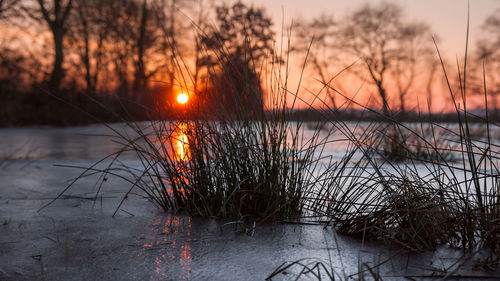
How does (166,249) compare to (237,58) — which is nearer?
(166,249)

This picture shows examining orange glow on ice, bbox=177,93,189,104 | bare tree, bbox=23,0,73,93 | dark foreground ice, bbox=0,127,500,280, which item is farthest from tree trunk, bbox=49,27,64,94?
orange glow on ice, bbox=177,93,189,104

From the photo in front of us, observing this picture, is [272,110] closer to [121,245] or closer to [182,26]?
[121,245]

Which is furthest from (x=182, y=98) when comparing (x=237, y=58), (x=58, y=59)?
(x=58, y=59)

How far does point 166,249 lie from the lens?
124 centimetres

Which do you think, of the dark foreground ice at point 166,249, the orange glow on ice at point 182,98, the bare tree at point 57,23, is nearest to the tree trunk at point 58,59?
the bare tree at point 57,23

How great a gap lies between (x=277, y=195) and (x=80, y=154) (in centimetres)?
354

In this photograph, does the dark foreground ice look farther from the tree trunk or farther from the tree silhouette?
the tree trunk

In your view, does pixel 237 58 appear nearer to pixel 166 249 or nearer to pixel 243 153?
pixel 243 153

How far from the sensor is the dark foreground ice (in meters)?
1.05

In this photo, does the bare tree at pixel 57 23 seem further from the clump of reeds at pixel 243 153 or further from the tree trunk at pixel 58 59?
the clump of reeds at pixel 243 153

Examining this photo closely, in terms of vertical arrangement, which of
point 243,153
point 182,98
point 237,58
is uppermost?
point 237,58

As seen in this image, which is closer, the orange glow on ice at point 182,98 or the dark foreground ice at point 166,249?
the dark foreground ice at point 166,249

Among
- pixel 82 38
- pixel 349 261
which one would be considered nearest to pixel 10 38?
pixel 82 38

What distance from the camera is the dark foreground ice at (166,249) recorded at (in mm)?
1053
